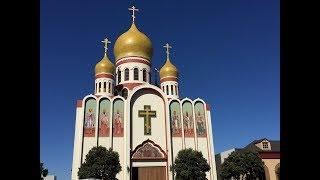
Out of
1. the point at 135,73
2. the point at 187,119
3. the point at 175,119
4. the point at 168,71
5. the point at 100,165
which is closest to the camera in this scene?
the point at 100,165

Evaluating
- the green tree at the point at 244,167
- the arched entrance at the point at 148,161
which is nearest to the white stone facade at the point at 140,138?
the arched entrance at the point at 148,161

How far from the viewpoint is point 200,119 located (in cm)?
4084

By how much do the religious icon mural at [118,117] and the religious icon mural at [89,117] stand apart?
7.57 ft

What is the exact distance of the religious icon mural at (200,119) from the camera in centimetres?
3997

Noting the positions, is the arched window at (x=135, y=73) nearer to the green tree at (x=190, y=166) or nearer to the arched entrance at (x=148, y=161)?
the arched entrance at (x=148, y=161)

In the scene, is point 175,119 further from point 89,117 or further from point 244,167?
point 89,117

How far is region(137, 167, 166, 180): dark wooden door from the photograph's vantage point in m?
37.0

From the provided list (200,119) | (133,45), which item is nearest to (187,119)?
(200,119)

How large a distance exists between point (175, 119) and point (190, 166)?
290 inches

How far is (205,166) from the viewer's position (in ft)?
112

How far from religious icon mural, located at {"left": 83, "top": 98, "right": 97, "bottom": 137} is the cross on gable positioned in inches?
208
